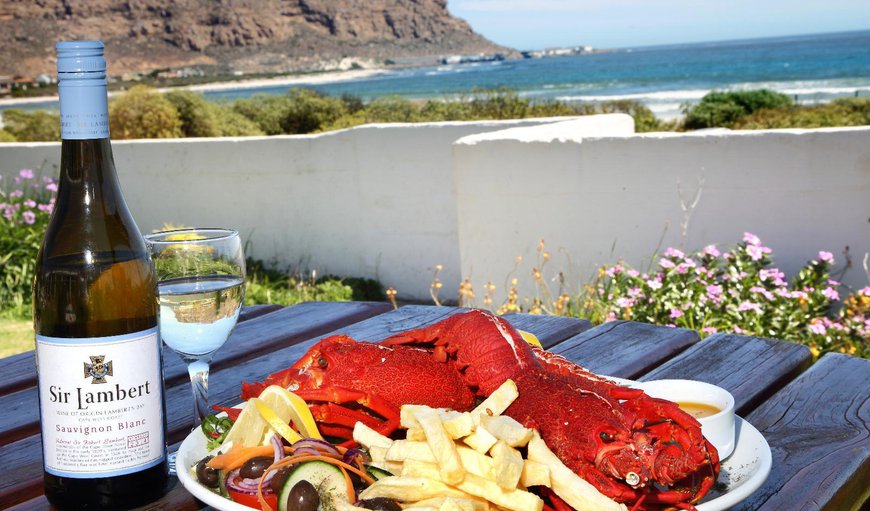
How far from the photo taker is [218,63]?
318 ft

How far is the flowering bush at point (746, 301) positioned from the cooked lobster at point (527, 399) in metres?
3.23

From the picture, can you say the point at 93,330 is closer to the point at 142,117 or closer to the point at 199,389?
the point at 199,389

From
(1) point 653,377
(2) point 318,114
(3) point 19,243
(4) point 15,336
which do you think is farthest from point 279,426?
(2) point 318,114

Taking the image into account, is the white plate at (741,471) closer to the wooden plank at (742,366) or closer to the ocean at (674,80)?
the wooden plank at (742,366)

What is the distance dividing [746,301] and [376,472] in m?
4.06

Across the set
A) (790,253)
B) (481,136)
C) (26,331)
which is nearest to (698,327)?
(790,253)

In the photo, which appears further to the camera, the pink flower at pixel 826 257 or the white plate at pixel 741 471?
the pink flower at pixel 826 257

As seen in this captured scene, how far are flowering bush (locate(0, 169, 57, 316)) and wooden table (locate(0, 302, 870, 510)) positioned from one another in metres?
5.64

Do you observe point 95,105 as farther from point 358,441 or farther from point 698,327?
point 698,327

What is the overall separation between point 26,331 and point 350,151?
3.09 metres

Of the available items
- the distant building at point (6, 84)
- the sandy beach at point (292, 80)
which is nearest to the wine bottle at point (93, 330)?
the distant building at point (6, 84)

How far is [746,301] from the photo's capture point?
4871 mm

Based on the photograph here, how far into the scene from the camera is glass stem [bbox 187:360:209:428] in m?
1.51

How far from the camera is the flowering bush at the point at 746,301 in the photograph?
4.71m
